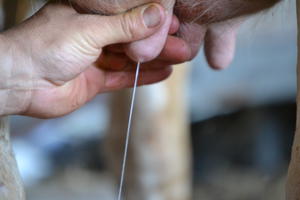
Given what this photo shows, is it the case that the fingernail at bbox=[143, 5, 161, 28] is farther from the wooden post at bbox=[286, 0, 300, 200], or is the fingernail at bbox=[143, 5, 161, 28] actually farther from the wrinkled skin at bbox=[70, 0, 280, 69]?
the wooden post at bbox=[286, 0, 300, 200]

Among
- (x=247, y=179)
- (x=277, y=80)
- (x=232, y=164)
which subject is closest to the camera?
(x=247, y=179)

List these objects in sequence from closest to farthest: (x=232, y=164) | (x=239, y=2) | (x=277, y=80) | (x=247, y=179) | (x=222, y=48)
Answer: (x=239, y=2), (x=222, y=48), (x=247, y=179), (x=232, y=164), (x=277, y=80)

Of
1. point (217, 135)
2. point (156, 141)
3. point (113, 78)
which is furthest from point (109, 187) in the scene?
point (113, 78)

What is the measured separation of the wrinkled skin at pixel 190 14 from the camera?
70 cm

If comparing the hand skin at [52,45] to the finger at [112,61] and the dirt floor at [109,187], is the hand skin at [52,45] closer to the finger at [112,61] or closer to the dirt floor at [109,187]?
the finger at [112,61]

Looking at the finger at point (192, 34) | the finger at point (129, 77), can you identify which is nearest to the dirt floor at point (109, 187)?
the finger at point (129, 77)

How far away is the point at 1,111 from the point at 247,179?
155 cm

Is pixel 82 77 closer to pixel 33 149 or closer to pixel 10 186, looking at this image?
pixel 10 186

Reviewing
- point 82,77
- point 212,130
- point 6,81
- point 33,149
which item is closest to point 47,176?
point 33,149

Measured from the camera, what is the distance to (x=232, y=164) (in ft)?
7.65

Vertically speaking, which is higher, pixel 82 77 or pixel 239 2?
pixel 239 2

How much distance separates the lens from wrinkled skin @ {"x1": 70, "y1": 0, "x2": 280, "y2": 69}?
27.7 inches

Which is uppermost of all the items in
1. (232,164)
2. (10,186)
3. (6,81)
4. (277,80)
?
(6,81)

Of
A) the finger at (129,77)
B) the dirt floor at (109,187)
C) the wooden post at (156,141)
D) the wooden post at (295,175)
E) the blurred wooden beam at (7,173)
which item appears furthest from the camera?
the dirt floor at (109,187)
